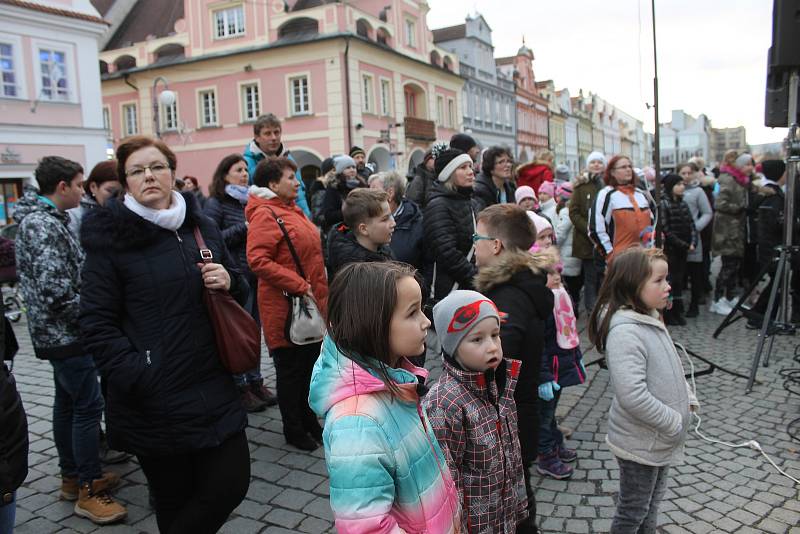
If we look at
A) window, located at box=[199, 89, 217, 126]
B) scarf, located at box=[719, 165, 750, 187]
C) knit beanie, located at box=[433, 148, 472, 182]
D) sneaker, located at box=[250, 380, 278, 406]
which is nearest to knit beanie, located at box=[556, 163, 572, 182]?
scarf, located at box=[719, 165, 750, 187]

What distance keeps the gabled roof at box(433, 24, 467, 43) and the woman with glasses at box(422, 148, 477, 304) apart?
120ft

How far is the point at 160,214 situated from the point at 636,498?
250cm

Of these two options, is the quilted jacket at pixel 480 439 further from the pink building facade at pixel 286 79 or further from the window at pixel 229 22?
the window at pixel 229 22

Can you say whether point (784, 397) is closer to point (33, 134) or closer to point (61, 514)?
point (61, 514)

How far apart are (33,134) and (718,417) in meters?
21.3

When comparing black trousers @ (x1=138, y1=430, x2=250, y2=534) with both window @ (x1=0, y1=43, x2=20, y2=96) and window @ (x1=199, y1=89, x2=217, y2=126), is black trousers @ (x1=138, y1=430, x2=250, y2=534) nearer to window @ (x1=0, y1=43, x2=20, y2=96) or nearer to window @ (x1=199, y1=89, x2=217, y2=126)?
window @ (x1=0, y1=43, x2=20, y2=96)

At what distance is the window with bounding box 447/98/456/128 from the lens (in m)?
33.9

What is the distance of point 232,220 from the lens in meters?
5.16

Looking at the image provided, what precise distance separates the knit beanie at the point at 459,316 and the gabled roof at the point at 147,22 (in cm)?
3296

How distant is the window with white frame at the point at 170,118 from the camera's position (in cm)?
2823

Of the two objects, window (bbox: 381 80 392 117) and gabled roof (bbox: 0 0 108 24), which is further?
window (bbox: 381 80 392 117)

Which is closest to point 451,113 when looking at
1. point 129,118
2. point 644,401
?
point 129,118

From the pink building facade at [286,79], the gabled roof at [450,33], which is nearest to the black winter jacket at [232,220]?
the pink building facade at [286,79]

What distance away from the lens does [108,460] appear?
418 cm
